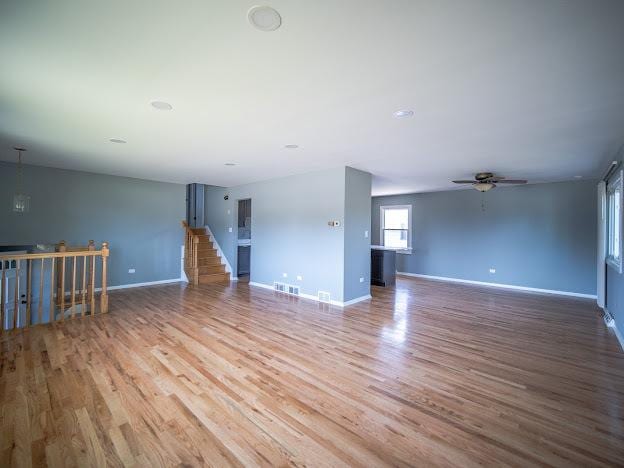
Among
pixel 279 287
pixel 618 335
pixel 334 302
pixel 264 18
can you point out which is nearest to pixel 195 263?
pixel 279 287

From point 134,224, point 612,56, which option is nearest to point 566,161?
point 612,56

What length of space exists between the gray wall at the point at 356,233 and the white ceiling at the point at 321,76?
1.29 metres

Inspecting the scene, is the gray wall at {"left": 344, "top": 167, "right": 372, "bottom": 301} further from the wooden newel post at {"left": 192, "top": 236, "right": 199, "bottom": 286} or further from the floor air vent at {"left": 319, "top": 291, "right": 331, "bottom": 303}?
the wooden newel post at {"left": 192, "top": 236, "right": 199, "bottom": 286}

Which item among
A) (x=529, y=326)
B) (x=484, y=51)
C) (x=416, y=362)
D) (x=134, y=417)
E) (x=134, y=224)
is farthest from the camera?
(x=134, y=224)

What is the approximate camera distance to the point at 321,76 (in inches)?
84.0

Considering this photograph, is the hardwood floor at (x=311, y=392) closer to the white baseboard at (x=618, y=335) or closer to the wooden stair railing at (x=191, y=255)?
the white baseboard at (x=618, y=335)

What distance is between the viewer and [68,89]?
93.8 inches

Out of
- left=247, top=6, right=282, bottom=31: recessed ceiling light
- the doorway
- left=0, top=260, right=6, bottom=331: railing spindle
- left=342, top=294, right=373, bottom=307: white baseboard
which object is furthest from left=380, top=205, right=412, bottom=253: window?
left=0, top=260, right=6, bottom=331: railing spindle

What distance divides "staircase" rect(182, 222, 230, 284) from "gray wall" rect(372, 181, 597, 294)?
5.68 m

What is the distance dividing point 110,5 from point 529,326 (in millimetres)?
5688

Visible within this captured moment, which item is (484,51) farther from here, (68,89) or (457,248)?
(457,248)

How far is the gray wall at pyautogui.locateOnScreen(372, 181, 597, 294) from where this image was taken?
615 cm

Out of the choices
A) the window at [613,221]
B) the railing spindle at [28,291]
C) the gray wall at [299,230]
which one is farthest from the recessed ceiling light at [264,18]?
A: the window at [613,221]

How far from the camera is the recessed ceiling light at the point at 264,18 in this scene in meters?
1.48
